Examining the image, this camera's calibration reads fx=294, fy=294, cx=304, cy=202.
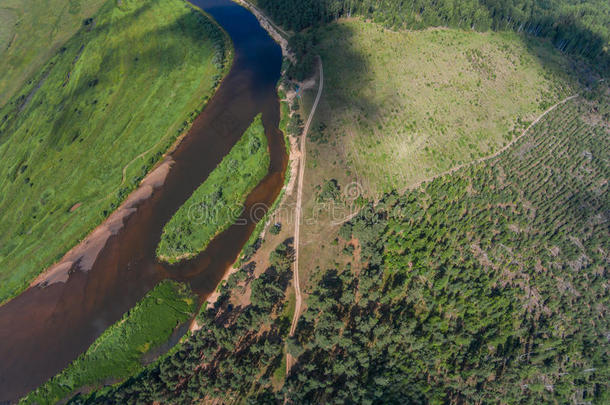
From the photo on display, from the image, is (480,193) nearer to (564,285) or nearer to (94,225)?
(564,285)

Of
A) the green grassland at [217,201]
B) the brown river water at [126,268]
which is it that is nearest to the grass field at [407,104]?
the green grassland at [217,201]

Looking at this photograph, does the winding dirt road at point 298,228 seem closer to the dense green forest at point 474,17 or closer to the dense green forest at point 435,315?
the dense green forest at point 435,315

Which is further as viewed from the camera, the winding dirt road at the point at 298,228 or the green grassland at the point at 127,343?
the winding dirt road at the point at 298,228

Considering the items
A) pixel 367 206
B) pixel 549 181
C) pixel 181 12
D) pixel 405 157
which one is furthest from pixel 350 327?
pixel 181 12

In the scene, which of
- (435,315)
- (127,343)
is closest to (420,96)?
(435,315)

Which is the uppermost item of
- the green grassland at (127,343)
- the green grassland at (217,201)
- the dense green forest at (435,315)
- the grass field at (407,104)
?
the grass field at (407,104)

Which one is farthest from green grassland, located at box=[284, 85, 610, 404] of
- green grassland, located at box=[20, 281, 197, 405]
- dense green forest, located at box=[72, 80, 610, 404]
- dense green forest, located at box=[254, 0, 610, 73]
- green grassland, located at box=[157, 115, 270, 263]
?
dense green forest, located at box=[254, 0, 610, 73]

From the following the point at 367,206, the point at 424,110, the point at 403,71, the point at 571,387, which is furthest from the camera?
the point at 403,71
